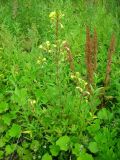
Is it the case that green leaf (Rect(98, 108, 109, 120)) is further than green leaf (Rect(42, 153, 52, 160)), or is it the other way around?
green leaf (Rect(98, 108, 109, 120))

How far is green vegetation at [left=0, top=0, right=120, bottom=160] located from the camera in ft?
8.92

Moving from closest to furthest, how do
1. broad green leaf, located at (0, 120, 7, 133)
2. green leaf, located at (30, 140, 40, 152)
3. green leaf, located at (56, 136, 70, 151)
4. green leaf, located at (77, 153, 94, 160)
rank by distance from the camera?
green leaf, located at (77, 153, 94, 160), green leaf, located at (56, 136, 70, 151), green leaf, located at (30, 140, 40, 152), broad green leaf, located at (0, 120, 7, 133)

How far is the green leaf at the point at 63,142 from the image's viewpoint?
2.73 m

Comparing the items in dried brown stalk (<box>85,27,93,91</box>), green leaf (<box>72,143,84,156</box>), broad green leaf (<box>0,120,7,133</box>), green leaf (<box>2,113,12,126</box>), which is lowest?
green leaf (<box>72,143,84,156</box>)

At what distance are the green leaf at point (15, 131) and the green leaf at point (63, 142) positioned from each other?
0.42 metres

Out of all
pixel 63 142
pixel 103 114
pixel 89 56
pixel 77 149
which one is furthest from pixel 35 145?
pixel 89 56

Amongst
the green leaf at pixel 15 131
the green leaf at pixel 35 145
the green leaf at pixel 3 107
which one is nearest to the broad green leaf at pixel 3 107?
the green leaf at pixel 3 107

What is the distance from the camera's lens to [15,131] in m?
2.95

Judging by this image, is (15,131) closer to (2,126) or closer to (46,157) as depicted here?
(2,126)

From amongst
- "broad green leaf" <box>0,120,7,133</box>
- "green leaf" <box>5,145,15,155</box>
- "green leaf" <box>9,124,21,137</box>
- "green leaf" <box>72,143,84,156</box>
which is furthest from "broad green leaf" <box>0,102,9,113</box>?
"green leaf" <box>72,143,84,156</box>

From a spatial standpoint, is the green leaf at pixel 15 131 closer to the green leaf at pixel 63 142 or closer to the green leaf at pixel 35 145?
the green leaf at pixel 35 145

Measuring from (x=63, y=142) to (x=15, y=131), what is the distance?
0.49 metres

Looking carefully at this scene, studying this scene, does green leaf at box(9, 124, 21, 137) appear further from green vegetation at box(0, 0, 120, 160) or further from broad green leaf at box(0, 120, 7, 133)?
broad green leaf at box(0, 120, 7, 133)

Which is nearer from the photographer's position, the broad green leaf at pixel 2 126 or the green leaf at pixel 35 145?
the green leaf at pixel 35 145
